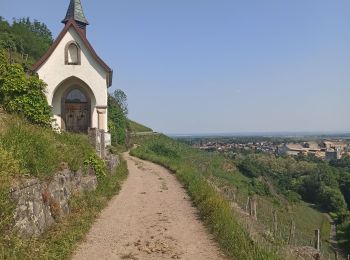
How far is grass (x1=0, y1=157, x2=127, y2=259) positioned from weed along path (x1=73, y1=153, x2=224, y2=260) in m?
0.25

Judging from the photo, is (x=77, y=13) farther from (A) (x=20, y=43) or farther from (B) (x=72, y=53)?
(A) (x=20, y=43)

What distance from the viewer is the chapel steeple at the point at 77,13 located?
26.0m

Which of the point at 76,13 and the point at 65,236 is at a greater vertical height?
the point at 76,13

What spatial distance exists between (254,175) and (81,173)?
5287cm

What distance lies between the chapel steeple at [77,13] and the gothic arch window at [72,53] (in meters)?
5.34

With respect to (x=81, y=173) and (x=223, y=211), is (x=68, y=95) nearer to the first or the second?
(x=81, y=173)

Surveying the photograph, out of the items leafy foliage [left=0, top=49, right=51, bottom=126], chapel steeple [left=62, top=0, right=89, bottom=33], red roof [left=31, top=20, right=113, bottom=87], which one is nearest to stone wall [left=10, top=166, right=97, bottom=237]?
leafy foliage [left=0, top=49, right=51, bottom=126]

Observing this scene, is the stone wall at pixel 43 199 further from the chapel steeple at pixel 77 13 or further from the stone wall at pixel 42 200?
the chapel steeple at pixel 77 13

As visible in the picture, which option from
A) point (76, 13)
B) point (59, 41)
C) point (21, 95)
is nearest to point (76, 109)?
point (59, 41)

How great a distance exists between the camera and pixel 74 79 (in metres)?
21.8

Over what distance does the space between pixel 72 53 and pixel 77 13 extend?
6110mm

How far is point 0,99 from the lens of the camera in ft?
49.4

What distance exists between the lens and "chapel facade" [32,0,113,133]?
68.9ft

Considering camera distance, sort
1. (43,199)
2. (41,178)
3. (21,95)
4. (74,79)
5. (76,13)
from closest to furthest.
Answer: (43,199) → (41,178) → (21,95) → (74,79) → (76,13)
